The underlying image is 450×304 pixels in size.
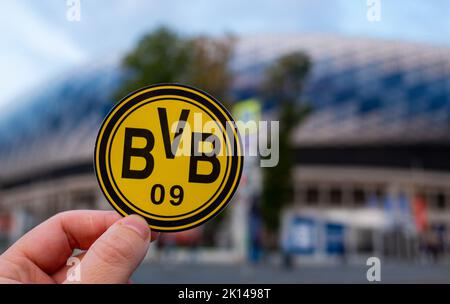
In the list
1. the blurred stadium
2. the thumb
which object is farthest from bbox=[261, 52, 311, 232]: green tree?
the thumb

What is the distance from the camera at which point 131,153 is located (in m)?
1.12

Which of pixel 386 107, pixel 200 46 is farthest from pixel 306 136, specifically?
pixel 200 46

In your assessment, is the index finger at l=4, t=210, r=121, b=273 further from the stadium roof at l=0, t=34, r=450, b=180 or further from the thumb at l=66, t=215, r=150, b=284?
the stadium roof at l=0, t=34, r=450, b=180

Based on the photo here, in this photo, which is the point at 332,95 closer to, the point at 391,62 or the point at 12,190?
the point at 391,62

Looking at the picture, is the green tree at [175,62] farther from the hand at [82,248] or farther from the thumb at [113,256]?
the thumb at [113,256]

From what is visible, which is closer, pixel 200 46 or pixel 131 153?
pixel 131 153

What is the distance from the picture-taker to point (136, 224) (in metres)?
1.14

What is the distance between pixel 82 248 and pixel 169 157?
1.96 feet

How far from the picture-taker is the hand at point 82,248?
1.17 m

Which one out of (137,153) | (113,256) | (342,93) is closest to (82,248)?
(113,256)

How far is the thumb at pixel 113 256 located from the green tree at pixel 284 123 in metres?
20.8

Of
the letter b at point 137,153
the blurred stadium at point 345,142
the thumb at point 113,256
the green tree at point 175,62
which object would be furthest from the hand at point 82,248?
the blurred stadium at point 345,142

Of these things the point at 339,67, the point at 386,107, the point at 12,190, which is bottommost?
the point at 12,190

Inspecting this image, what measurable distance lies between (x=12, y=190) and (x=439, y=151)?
139ft
